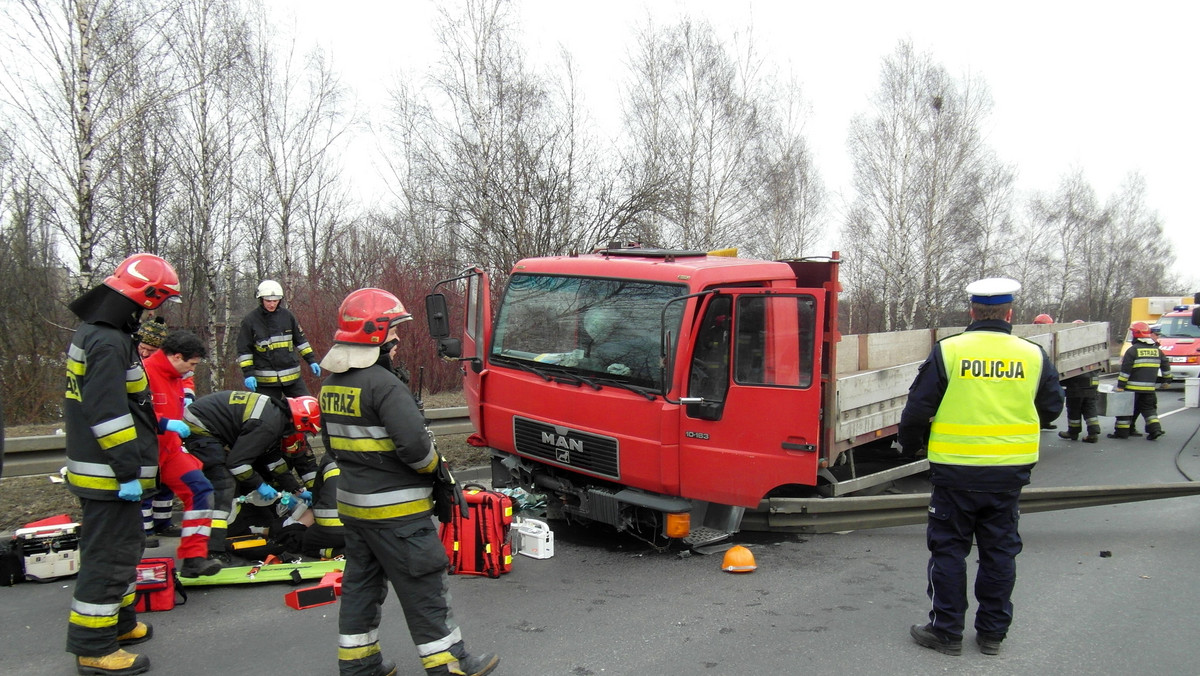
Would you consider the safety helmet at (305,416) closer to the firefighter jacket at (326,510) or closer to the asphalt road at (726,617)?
the firefighter jacket at (326,510)

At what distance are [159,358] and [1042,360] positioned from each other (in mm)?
5260

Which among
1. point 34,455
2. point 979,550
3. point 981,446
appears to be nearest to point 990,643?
point 979,550

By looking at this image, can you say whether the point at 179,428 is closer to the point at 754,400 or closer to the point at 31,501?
the point at 31,501

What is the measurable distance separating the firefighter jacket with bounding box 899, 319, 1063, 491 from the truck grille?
2019mm

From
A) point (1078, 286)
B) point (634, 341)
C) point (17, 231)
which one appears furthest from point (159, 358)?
point (1078, 286)

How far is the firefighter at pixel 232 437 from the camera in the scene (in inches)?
200

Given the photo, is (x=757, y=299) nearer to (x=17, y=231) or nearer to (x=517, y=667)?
(x=517, y=667)

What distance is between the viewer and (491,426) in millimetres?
5875

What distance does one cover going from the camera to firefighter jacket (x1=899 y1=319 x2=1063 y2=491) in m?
3.63

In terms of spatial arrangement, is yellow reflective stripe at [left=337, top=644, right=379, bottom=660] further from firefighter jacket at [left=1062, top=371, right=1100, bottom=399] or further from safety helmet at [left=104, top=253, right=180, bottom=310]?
firefighter jacket at [left=1062, top=371, right=1100, bottom=399]

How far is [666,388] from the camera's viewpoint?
15.9ft

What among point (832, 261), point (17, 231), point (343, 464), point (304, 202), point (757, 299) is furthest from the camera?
point (304, 202)

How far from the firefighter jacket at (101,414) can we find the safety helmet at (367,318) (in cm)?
114

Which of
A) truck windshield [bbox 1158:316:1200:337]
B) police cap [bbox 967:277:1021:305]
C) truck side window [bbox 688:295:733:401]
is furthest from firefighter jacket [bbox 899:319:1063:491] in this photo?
truck windshield [bbox 1158:316:1200:337]
